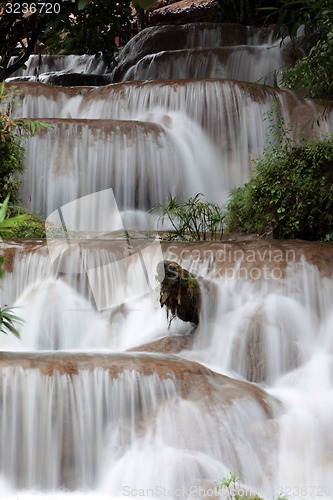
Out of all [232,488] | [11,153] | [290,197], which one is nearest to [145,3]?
[232,488]

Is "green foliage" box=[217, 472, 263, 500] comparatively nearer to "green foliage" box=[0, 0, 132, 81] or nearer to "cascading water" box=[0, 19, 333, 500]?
"cascading water" box=[0, 19, 333, 500]

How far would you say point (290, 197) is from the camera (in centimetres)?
851

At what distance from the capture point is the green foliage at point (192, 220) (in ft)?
26.9

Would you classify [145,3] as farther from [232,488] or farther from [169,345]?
[169,345]

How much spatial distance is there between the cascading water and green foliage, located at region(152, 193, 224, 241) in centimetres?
57

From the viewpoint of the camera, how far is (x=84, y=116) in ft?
35.8

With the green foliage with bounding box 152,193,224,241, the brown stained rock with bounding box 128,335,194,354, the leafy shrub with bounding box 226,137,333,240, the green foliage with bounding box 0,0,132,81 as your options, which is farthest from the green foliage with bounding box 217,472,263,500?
the green foliage with bounding box 0,0,132,81

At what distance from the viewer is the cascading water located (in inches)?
189

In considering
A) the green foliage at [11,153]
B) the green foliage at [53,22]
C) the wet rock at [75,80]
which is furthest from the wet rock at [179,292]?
the wet rock at [75,80]

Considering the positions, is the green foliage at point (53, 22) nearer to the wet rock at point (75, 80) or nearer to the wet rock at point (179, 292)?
the wet rock at point (75, 80)

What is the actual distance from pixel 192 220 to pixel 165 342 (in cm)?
249

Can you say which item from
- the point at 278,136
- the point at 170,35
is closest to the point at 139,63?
the point at 170,35

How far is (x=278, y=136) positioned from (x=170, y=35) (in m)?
6.57

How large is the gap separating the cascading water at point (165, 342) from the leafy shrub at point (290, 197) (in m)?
1.08
